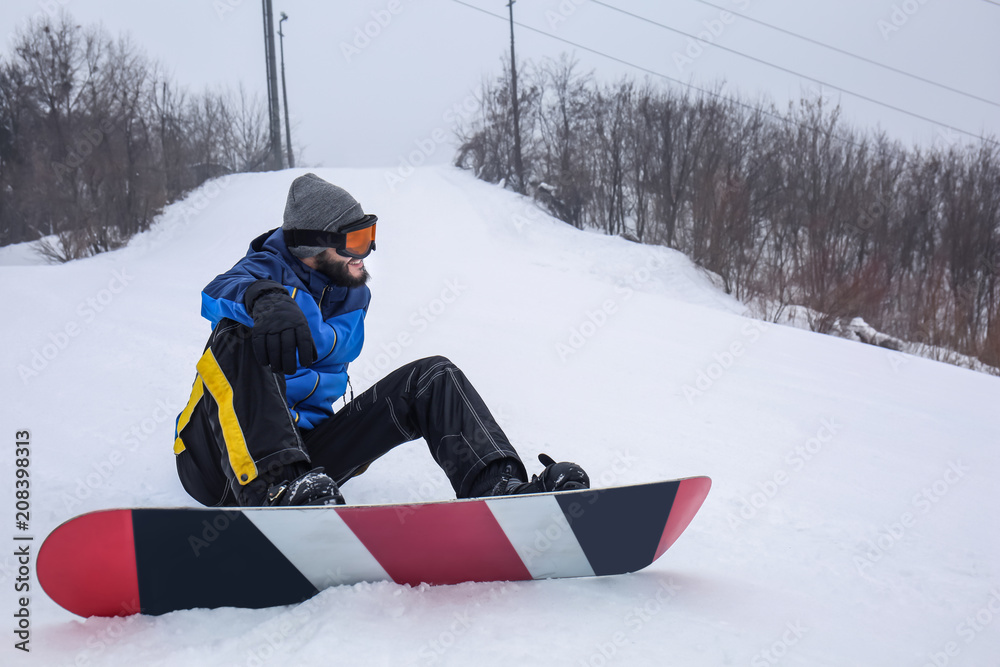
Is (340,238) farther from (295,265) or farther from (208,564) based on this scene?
(208,564)

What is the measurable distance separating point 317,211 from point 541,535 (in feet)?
3.30

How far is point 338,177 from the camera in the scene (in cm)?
1276

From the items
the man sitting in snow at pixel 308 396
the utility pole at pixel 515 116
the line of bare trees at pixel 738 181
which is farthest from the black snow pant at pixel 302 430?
the utility pole at pixel 515 116

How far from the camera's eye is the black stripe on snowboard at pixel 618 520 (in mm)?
1199

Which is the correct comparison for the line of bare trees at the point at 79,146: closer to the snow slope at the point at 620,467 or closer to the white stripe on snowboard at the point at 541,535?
the snow slope at the point at 620,467

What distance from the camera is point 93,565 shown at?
111cm

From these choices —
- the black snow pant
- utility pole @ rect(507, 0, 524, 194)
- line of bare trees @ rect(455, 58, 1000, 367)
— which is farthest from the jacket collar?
utility pole @ rect(507, 0, 524, 194)

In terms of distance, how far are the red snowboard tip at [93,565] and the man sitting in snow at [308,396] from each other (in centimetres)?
24

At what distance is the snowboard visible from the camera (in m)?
1.10

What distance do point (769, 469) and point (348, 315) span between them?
61.8 inches

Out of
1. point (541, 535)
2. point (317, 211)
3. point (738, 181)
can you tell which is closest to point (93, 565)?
point (541, 535)

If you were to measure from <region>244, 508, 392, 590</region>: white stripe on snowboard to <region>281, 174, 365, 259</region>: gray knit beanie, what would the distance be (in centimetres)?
76

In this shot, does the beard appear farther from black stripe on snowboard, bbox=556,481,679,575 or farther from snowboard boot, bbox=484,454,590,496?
black stripe on snowboard, bbox=556,481,679,575

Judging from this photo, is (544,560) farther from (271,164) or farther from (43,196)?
(271,164)
